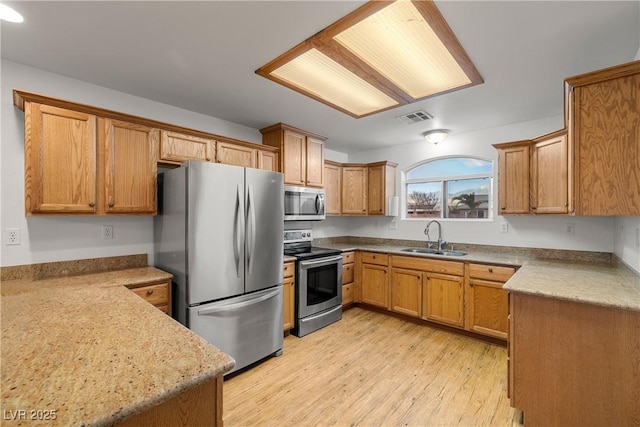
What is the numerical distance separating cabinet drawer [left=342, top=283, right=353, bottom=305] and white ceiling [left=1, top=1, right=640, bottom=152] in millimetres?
2457

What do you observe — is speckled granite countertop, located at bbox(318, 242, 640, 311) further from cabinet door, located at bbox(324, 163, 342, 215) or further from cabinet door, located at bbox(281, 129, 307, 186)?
cabinet door, located at bbox(281, 129, 307, 186)

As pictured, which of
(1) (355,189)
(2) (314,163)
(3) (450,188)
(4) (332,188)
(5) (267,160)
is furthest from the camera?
(1) (355,189)

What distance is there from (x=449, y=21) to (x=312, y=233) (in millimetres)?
3127

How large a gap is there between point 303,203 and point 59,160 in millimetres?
2263

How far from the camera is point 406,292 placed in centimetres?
362

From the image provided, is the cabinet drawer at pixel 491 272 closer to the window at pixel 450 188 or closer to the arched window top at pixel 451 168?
the window at pixel 450 188

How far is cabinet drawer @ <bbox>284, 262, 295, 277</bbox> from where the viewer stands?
3.11 meters

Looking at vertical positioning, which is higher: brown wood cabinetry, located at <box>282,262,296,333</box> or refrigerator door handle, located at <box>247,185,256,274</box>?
refrigerator door handle, located at <box>247,185,256,274</box>

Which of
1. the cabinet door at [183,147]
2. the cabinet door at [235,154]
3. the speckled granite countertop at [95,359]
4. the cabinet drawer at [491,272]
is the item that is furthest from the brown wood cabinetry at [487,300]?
the cabinet door at [183,147]

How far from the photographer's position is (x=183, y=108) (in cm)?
291

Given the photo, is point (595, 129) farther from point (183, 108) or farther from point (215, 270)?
point (183, 108)

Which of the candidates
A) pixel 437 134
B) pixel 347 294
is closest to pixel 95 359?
pixel 347 294

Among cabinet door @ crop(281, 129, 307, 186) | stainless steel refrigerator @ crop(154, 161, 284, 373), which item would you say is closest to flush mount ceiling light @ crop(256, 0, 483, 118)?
cabinet door @ crop(281, 129, 307, 186)

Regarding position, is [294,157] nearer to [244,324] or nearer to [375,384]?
[244,324]
